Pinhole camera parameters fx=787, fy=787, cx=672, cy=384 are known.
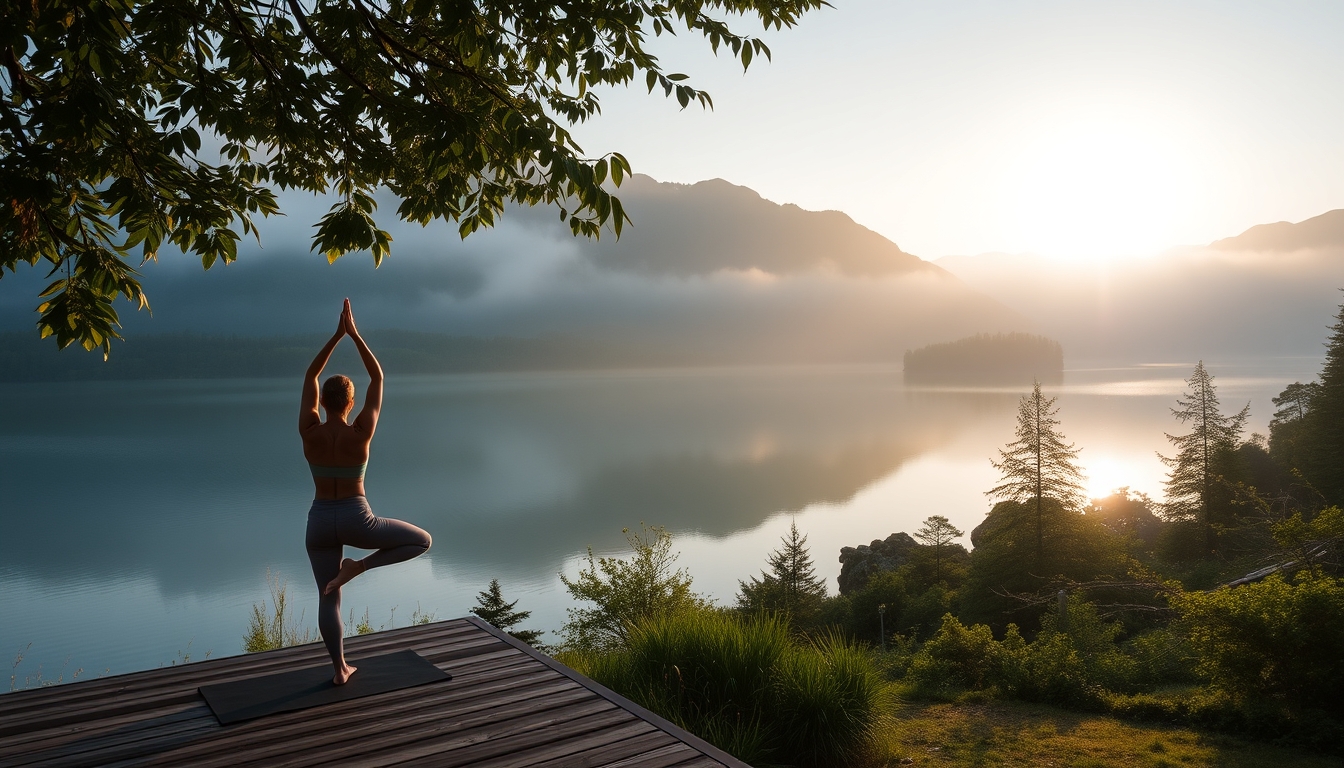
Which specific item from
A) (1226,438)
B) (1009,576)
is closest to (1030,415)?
(1009,576)

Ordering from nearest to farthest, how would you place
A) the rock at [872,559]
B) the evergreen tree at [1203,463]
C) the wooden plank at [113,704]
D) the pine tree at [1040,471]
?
the wooden plank at [113,704], the pine tree at [1040,471], the evergreen tree at [1203,463], the rock at [872,559]

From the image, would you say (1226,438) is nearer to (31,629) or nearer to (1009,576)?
(1009,576)

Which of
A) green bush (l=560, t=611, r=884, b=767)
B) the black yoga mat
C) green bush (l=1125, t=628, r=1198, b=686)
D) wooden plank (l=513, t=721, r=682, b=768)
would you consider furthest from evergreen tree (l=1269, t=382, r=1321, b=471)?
the black yoga mat

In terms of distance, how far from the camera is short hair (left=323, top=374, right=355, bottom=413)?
15.8 ft

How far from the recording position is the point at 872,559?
42969 millimetres

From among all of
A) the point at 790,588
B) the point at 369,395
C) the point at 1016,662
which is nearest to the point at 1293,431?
the point at 790,588

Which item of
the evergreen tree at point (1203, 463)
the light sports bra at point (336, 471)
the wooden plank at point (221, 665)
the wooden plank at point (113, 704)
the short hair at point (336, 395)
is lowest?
the evergreen tree at point (1203, 463)

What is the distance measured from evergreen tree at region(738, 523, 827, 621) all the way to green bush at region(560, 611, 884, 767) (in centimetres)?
2403

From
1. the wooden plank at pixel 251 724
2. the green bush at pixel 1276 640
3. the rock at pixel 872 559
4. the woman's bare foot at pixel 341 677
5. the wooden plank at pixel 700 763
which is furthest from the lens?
the rock at pixel 872 559

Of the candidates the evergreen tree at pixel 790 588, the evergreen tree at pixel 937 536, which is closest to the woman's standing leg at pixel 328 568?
the evergreen tree at pixel 790 588

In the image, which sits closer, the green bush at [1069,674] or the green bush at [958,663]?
the green bush at [1069,674]

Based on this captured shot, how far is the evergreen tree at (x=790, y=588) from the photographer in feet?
105

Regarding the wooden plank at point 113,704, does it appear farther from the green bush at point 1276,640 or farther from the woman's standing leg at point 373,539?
the green bush at point 1276,640

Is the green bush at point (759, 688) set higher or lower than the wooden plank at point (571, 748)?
lower
